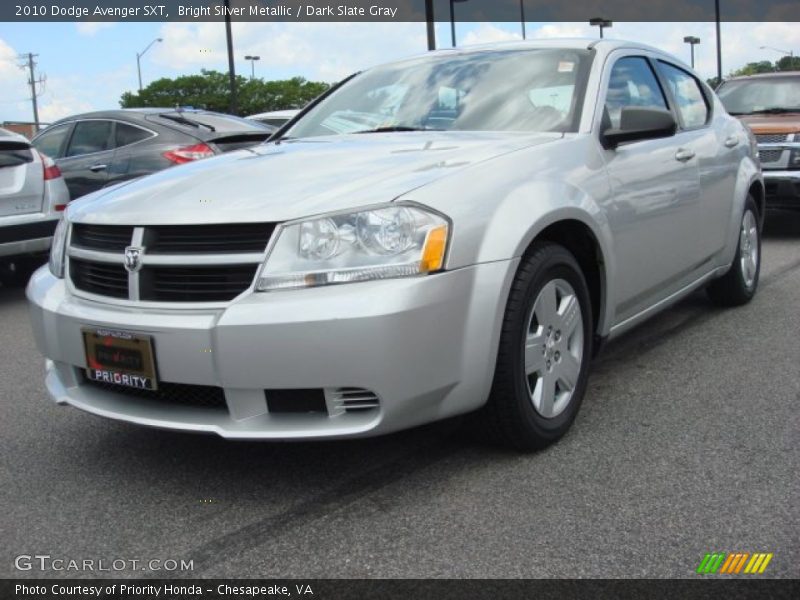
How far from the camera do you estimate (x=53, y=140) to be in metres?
8.71

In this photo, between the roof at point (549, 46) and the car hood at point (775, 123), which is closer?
the roof at point (549, 46)

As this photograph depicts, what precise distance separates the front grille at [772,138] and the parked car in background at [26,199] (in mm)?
6858

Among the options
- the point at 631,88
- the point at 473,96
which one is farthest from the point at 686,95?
the point at 473,96

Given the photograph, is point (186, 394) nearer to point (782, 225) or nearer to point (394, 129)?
point (394, 129)

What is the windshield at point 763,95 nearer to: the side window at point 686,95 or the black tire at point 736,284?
the black tire at point 736,284

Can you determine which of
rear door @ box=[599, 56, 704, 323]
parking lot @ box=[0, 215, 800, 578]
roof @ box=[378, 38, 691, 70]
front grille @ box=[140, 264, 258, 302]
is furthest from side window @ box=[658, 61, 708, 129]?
front grille @ box=[140, 264, 258, 302]

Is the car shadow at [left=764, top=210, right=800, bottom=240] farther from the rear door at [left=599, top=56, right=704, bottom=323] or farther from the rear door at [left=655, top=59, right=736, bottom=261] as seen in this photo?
the rear door at [left=599, top=56, right=704, bottom=323]

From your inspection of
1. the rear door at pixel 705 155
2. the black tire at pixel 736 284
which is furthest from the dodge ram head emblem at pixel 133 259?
the black tire at pixel 736 284

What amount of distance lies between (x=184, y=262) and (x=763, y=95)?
29.7ft

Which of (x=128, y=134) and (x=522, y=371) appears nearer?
(x=522, y=371)

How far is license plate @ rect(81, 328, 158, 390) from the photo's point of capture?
2803mm

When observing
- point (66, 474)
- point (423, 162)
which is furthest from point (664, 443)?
point (66, 474)

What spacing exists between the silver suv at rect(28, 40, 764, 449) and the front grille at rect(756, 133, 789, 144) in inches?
228

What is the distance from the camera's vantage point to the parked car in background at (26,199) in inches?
258
